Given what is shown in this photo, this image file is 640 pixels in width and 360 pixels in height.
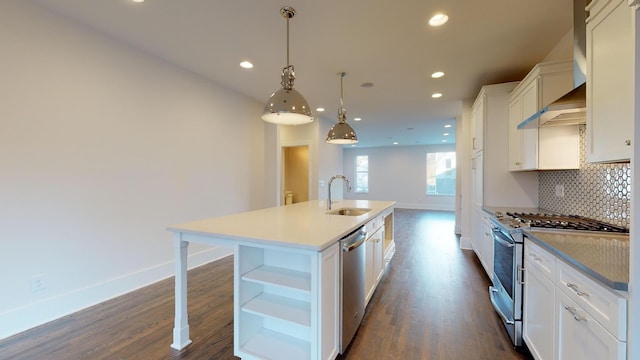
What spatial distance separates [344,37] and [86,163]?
2.79 m

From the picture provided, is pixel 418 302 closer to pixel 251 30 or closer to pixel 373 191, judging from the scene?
pixel 251 30

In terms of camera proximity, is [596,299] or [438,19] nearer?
[596,299]

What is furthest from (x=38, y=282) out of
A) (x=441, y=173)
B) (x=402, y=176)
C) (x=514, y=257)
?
(x=441, y=173)

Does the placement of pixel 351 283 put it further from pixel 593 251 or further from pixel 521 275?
pixel 593 251

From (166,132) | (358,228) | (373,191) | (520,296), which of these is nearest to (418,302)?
(520,296)

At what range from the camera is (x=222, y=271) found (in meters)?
3.54

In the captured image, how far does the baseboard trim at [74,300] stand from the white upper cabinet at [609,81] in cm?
402

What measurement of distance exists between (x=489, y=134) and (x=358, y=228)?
2.41 metres

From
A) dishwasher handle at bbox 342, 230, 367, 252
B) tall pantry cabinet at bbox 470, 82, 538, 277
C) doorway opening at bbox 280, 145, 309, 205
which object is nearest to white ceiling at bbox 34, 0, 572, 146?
tall pantry cabinet at bbox 470, 82, 538, 277

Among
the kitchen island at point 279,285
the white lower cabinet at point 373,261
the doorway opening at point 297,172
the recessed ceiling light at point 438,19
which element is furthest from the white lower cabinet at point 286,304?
the doorway opening at point 297,172

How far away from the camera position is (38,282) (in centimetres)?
227

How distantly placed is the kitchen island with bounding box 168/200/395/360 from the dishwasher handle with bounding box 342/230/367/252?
0.09 meters

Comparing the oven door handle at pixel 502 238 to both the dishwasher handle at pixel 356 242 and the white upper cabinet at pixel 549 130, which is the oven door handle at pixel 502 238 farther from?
the dishwasher handle at pixel 356 242

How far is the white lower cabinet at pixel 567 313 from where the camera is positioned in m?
1.03
